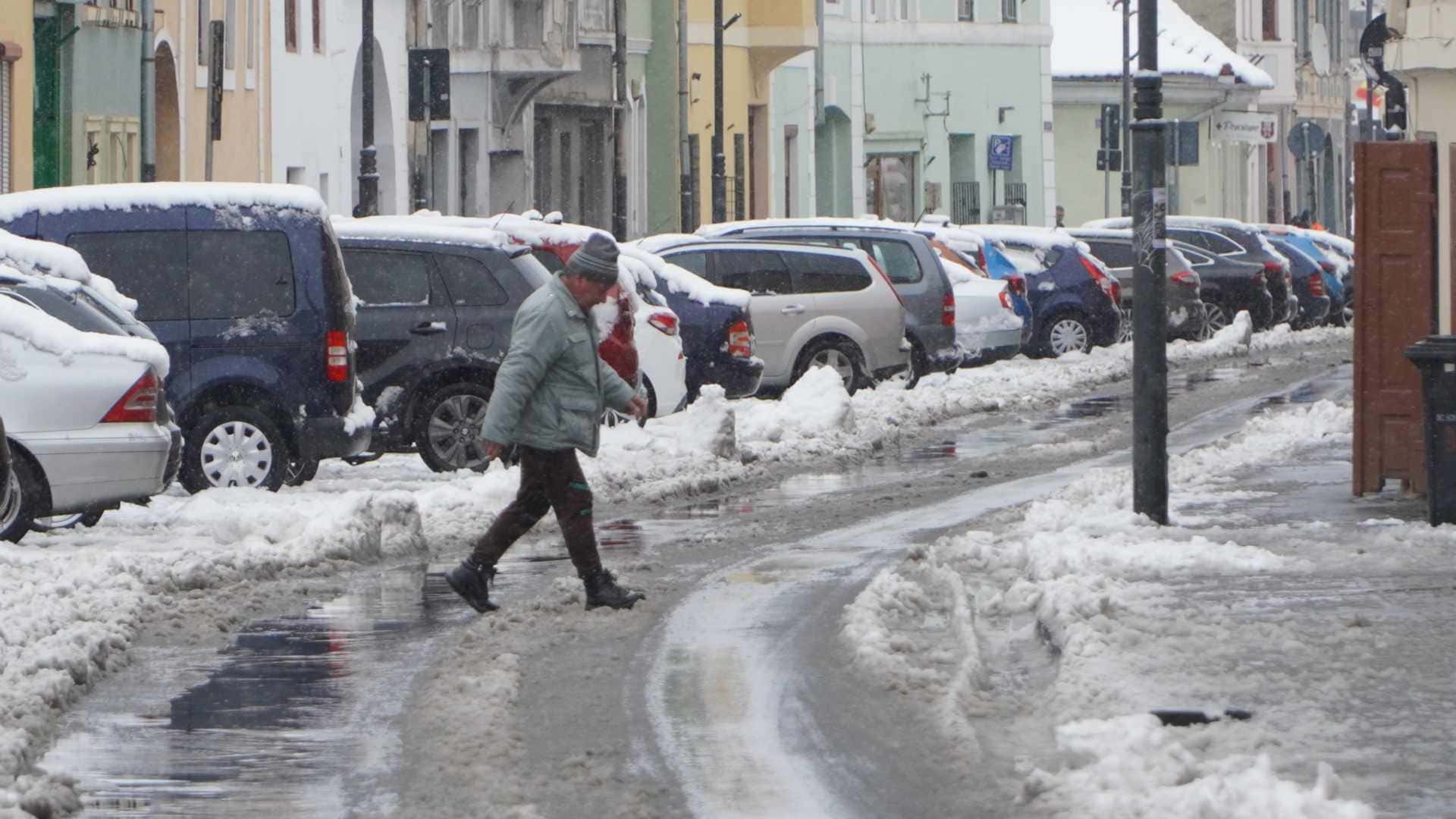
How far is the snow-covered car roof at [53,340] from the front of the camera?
1537cm

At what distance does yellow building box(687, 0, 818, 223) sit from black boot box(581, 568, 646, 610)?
4520 cm

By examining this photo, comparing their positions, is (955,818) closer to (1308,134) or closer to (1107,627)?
(1107,627)

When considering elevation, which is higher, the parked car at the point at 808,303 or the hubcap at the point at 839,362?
the parked car at the point at 808,303

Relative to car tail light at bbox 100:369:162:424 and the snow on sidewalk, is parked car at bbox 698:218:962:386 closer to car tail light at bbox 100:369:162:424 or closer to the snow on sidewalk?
the snow on sidewalk

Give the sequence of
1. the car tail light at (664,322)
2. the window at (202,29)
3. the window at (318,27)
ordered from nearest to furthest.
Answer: the car tail light at (664,322) < the window at (202,29) < the window at (318,27)

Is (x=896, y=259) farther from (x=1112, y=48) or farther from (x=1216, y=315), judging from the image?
(x=1112, y=48)

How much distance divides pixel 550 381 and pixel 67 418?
12.7 ft

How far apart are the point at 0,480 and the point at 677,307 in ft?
41.2

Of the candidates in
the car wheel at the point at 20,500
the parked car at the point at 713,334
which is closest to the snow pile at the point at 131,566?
the car wheel at the point at 20,500

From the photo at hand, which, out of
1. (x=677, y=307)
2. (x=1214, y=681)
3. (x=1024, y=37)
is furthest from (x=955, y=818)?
(x=1024, y=37)

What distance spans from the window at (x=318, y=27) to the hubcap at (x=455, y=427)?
2512 cm

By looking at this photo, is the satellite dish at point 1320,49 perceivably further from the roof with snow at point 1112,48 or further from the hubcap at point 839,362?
the hubcap at point 839,362

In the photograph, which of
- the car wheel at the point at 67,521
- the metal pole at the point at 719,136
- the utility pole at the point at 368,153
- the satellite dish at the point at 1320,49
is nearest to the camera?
the car wheel at the point at 67,521

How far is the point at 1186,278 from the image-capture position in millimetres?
38531
